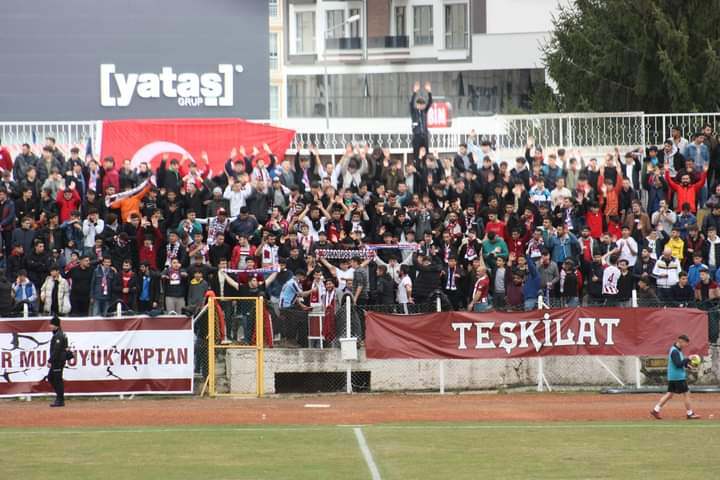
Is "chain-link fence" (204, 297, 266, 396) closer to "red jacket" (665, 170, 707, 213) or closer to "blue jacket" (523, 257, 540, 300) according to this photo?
"blue jacket" (523, 257, 540, 300)

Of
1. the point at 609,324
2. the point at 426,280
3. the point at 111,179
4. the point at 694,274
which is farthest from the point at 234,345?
the point at 694,274

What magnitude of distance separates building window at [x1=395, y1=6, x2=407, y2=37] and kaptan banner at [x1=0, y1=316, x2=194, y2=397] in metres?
52.6

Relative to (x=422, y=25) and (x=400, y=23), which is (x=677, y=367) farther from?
(x=400, y=23)

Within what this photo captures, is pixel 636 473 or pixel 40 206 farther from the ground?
pixel 40 206

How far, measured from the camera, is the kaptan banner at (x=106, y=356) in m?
28.7

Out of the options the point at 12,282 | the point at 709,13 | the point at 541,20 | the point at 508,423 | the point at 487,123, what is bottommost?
the point at 508,423

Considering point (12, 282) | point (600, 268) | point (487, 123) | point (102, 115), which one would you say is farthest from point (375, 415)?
point (102, 115)

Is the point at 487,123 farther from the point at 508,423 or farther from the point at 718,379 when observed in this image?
the point at 508,423

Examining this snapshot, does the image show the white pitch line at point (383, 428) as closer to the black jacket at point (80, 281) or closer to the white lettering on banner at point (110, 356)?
the white lettering on banner at point (110, 356)

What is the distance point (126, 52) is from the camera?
53.3m

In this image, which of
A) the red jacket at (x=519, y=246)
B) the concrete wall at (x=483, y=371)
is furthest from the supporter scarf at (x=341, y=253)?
the red jacket at (x=519, y=246)

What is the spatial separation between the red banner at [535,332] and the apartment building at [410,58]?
157 feet

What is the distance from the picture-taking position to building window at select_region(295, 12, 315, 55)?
8106 cm

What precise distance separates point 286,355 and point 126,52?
26949mm
